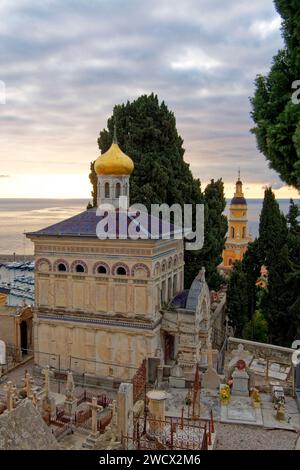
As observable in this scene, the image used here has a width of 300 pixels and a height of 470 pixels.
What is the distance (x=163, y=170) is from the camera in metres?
29.9

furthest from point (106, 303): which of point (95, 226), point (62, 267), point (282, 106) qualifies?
point (282, 106)

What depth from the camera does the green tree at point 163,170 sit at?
97.7 ft

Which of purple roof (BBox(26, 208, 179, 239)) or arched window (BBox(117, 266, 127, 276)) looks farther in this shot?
purple roof (BBox(26, 208, 179, 239))

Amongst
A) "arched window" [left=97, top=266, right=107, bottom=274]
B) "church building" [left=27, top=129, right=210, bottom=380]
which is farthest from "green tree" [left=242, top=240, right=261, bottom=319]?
"arched window" [left=97, top=266, right=107, bottom=274]

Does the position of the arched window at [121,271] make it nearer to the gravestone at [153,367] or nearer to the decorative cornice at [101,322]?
the decorative cornice at [101,322]

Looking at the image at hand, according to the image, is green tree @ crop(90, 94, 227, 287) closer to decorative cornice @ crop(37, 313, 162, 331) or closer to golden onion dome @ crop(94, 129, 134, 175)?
golden onion dome @ crop(94, 129, 134, 175)

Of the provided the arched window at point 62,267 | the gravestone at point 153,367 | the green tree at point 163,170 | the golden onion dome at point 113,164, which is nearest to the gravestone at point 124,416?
the gravestone at point 153,367

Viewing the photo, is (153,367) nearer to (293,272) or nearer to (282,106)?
(293,272)

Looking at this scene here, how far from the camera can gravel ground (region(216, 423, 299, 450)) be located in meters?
14.2

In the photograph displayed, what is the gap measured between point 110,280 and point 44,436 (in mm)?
11491

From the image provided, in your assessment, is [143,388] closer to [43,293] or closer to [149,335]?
[149,335]

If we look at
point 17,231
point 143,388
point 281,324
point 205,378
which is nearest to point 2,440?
point 143,388

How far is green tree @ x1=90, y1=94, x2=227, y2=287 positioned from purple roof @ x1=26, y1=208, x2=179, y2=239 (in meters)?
6.96

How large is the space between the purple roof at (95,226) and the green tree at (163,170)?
22.8 feet
